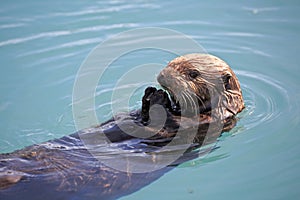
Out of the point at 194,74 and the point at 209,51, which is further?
the point at 209,51

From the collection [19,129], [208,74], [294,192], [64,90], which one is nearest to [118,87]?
[64,90]

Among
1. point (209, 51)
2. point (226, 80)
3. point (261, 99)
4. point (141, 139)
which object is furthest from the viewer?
point (209, 51)

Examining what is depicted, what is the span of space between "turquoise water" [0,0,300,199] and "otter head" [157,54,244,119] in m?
0.38

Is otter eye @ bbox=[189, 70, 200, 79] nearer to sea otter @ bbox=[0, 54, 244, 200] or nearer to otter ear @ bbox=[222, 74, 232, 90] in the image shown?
sea otter @ bbox=[0, 54, 244, 200]

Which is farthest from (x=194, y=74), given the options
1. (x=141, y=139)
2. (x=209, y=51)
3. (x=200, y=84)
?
(x=209, y=51)

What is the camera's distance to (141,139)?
4426 mm

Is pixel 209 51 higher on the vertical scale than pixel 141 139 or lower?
higher

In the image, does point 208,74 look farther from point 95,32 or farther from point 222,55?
point 95,32

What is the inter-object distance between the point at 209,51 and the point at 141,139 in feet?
9.05

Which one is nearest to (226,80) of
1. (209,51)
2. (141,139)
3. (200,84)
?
(200,84)

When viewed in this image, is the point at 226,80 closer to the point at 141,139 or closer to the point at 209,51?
the point at 141,139

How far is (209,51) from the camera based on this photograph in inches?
269

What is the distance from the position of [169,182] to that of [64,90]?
222 cm

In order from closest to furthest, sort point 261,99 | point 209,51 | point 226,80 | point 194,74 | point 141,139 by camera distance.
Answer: point 141,139
point 194,74
point 226,80
point 261,99
point 209,51
